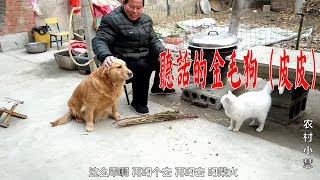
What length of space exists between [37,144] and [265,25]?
8289 mm

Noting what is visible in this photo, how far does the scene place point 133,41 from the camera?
4.15 metres

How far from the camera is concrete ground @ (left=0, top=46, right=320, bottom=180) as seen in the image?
303 centimetres

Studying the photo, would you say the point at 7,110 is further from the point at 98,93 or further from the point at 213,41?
the point at 213,41

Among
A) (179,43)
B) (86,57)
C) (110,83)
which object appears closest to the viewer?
(110,83)

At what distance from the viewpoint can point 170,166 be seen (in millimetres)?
3076

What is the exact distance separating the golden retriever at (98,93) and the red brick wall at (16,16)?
5.04 metres

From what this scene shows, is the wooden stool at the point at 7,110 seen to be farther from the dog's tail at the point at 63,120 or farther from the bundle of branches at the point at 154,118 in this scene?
the bundle of branches at the point at 154,118

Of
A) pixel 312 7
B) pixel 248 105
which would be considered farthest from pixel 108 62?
pixel 312 7

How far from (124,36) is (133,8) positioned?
38 cm

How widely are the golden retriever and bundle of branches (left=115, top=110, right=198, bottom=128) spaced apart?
260 millimetres

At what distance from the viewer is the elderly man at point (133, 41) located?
4.01 meters

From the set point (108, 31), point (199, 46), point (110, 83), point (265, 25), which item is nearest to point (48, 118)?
point (110, 83)

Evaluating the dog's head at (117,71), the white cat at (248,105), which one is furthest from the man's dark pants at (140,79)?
the white cat at (248,105)

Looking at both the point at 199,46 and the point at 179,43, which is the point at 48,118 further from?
the point at 179,43
